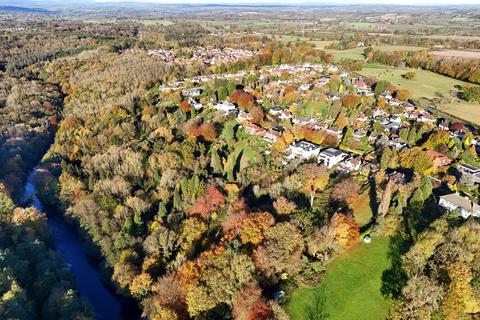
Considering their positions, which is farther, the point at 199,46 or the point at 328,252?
the point at 199,46

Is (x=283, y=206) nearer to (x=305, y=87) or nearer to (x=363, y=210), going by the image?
(x=363, y=210)

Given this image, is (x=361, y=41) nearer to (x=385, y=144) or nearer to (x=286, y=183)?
(x=385, y=144)

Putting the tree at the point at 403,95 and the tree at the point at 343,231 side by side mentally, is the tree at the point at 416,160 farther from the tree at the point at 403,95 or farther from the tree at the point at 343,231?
the tree at the point at 403,95

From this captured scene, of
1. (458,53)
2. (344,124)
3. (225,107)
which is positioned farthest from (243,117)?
(458,53)

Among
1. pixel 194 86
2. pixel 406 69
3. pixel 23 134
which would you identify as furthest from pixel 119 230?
pixel 406 69

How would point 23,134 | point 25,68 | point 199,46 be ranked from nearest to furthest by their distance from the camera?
point 23,134 < point 25,68 < point 199,46

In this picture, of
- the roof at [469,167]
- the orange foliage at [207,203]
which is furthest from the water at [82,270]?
the roof at [469,167]

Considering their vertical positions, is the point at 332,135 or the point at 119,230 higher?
the point at 332,135
